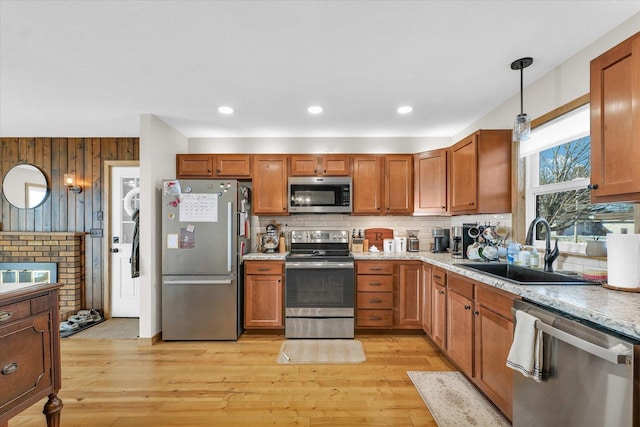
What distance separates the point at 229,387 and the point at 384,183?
2728mm

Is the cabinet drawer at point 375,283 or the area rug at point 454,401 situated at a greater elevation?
the cabinet drawer at point 375,283

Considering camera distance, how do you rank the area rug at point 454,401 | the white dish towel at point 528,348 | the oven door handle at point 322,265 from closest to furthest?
the white dish towel at point 528,348 < the area rug at point 454,401 < the oven door handle at point 322,265

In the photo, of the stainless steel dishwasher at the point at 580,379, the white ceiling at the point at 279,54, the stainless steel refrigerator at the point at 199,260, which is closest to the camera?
the stainless steel dishwasher at the point at 580,379

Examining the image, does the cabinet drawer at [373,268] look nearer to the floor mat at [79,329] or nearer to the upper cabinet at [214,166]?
the upper cabinet at [214,166]

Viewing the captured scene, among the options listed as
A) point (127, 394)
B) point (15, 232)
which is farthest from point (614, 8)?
point (15, 232)

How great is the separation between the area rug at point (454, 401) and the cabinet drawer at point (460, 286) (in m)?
0.73

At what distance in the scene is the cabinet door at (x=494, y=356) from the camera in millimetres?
1728

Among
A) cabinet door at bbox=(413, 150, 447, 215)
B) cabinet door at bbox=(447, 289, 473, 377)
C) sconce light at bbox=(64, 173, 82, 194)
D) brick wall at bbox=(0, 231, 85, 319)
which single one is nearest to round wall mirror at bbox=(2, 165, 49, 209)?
sconce light at bbox=(64, 173, 82, 194)

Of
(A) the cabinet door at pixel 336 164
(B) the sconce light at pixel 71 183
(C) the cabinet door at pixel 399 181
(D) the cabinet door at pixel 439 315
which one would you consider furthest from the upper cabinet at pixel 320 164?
(B) the sconce light at pixel 71 183

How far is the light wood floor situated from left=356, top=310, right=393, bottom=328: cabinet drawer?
0.70 feet

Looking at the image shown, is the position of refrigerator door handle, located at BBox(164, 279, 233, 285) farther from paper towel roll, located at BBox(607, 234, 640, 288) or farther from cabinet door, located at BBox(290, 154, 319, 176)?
paper towel roll, located at BBox(607, 234, 640, 288)

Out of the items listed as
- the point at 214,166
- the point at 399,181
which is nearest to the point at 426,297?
the point at 399,181

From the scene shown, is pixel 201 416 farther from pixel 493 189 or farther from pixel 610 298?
pixel 493 189

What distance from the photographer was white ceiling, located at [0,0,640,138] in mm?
1582
